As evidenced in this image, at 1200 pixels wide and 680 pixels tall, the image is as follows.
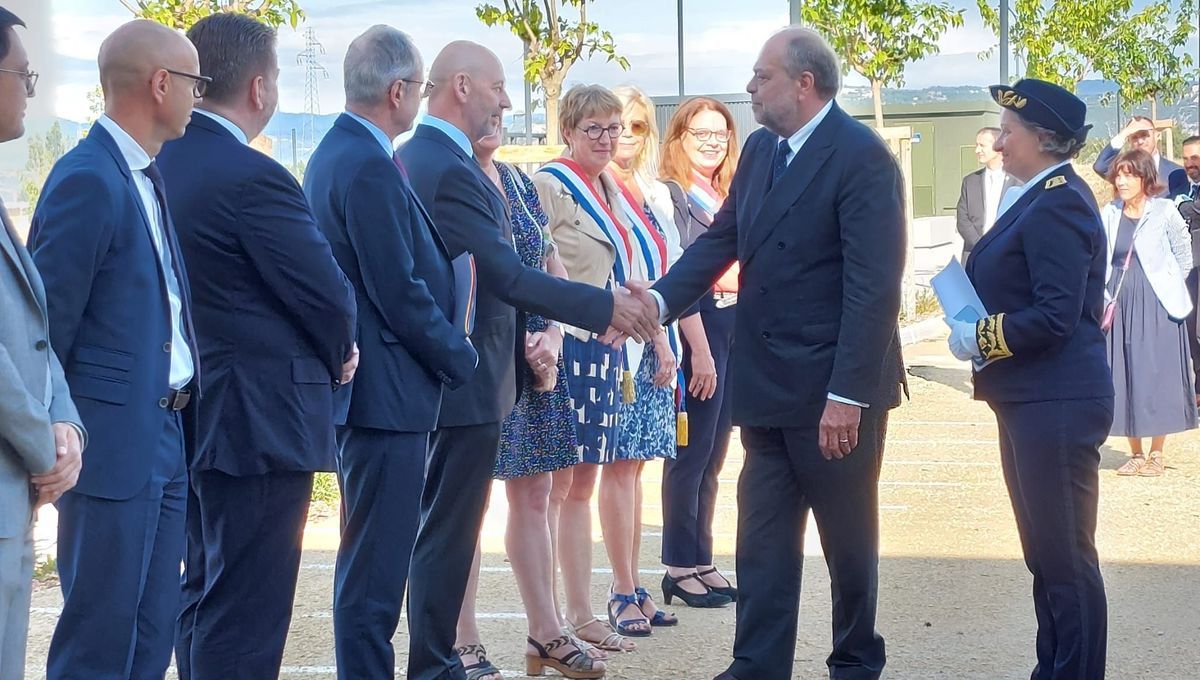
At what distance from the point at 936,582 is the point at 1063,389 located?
2.15 metres

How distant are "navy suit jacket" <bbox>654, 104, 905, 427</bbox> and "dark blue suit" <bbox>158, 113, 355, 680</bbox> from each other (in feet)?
4.64

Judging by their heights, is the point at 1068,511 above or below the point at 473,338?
below

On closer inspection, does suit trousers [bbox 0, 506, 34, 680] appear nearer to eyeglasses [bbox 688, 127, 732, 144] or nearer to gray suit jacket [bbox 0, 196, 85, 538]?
gray suit jacket [bbox 0, 196, 85, 538]

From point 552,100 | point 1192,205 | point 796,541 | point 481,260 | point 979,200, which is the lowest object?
point 796,541

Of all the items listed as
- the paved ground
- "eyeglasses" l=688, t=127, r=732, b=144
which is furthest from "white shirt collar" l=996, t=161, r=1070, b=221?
"eyeglasses" l=688, t=127, r=732, b=144

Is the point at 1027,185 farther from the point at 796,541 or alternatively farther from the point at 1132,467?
the point at 1132,467

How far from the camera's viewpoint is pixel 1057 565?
4527 mm

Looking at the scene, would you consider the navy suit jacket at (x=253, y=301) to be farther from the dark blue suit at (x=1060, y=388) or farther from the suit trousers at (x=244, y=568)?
the dark blue suit at (x=1060, y=388)

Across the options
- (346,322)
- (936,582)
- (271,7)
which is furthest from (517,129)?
(346,322)

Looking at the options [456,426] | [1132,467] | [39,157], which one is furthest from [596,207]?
[1132,467]

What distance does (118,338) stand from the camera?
333 centimetres

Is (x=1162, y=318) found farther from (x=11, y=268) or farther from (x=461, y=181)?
(x=11, y=268)

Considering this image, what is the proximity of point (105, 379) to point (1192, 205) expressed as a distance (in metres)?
9.89

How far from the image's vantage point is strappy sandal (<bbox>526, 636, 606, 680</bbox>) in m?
5.05
